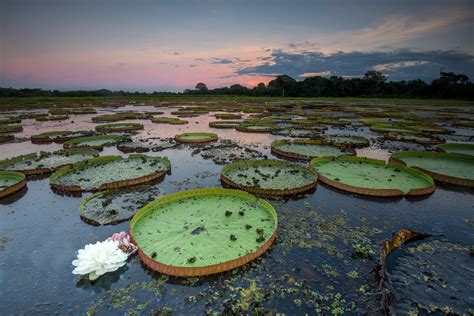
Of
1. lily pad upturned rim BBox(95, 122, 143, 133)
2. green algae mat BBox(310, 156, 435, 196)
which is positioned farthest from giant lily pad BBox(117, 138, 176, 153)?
green algae mat BBox(310, 156, 435, 196)

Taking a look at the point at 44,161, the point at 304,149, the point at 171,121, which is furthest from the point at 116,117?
the point at 304,149

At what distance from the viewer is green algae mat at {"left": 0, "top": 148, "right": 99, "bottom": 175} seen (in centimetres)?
737

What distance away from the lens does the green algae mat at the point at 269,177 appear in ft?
19.5

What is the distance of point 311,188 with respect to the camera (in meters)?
6.32

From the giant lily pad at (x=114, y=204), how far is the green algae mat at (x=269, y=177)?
1.95m

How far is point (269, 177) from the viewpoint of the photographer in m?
6.69

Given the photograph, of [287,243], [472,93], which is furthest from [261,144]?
[472,93]

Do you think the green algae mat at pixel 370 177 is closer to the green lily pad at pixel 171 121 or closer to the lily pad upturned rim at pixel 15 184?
the lily pad upturned rim at pixel 15 184

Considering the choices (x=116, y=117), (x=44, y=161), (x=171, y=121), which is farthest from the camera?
(x=116, y=117)

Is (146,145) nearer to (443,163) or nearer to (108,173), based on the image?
(108,173)

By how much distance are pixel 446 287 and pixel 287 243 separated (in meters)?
2.00

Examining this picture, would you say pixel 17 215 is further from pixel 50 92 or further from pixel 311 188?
pixel 50 92

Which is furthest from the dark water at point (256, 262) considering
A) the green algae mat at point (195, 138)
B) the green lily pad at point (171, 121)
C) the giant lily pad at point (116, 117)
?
the giant lily pad at point (116, 117)

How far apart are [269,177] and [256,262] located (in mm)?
3222
